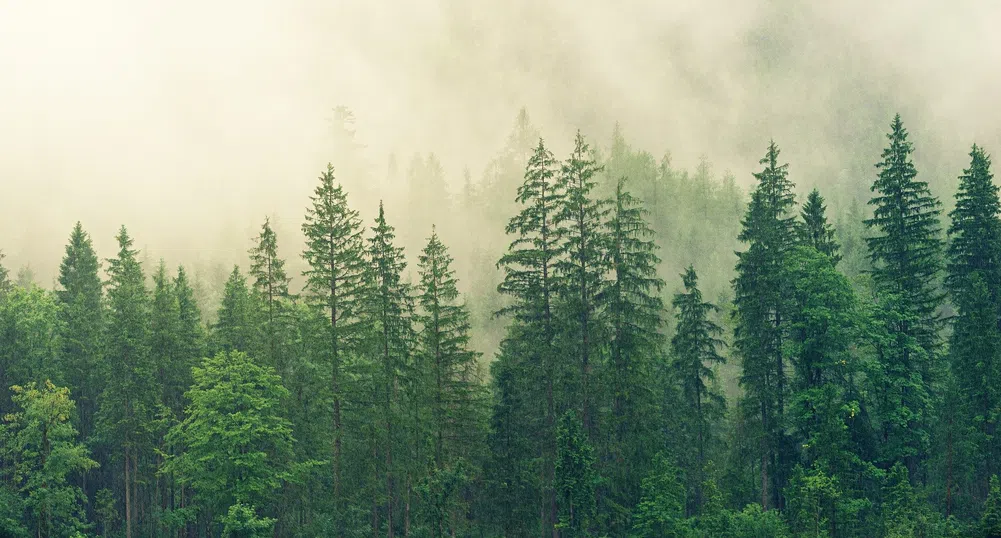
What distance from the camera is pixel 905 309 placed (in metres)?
37.9

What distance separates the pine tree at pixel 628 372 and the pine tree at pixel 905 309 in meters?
11.0

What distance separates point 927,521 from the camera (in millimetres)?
31672

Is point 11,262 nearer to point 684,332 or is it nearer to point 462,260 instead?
point 462,260

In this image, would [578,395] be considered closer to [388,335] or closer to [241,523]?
[388,335]

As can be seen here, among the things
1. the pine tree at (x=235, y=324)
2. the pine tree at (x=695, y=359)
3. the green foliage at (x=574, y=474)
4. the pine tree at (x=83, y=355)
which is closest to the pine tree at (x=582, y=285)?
the green foliage at (x=574, y=474)

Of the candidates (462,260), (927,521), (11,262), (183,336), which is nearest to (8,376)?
(183,336)

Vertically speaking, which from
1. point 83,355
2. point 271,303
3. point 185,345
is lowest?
point 83,355

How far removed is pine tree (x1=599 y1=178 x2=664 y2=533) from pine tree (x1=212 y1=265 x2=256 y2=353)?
2004 centimetres

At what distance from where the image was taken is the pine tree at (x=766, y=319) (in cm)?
3816

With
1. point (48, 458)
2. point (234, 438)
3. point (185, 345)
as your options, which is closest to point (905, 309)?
point (234, 438)

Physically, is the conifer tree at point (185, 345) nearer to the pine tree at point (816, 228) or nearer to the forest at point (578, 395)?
the forest at point (578, 395)

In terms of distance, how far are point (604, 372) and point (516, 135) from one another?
479 ft

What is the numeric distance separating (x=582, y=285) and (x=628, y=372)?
4599 mm

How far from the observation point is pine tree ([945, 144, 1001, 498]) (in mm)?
35531
